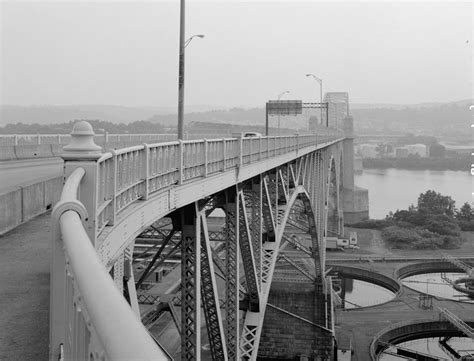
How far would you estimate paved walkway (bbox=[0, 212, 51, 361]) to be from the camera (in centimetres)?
371

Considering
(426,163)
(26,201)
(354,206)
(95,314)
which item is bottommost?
(354,206)

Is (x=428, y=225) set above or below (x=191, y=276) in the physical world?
below

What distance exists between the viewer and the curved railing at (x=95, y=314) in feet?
3.96

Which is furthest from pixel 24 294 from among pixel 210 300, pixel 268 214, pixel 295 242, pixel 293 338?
pixel 293 338

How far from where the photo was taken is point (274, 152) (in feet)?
48.5

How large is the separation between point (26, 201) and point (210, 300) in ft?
11.5

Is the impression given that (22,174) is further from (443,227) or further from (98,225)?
(443,227)

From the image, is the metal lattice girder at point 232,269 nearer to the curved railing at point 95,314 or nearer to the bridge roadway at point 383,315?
the curved railing at point 95,314

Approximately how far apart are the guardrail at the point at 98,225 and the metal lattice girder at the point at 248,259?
2375mm

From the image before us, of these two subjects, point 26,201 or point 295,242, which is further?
point 295,242

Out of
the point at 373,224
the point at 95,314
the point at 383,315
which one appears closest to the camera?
the point at 95,314

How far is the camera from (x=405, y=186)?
4744 inches

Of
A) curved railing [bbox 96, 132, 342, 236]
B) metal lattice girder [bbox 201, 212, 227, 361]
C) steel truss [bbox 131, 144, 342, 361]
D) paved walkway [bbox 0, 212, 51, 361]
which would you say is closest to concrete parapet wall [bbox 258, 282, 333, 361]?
steel truss [bbox 131, 144, 342, 361]

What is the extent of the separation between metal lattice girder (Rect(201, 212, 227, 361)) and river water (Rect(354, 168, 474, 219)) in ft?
238
